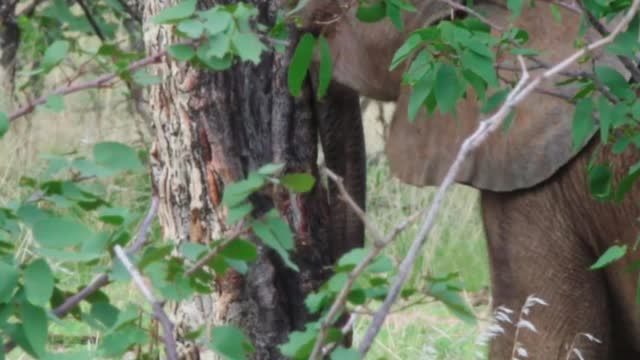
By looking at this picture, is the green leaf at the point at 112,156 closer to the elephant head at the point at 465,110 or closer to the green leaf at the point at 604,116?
the green leaf at the point at 604,116

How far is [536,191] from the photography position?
11.1 ft

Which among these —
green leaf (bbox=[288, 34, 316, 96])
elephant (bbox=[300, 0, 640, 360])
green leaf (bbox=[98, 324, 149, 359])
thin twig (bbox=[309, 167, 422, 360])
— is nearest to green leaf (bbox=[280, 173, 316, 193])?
thin twig (bbox=[309, 167, 422, 360])

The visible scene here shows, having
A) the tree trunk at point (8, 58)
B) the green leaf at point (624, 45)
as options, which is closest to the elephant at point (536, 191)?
the green leaf at point (624, 45)

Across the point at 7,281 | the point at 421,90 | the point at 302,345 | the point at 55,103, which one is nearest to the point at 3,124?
the point at 55,103

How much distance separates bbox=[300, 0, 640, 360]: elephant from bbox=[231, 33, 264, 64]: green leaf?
A: 123 cm

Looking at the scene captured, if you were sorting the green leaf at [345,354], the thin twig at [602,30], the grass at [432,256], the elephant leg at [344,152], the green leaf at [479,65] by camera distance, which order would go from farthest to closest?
the grass at [432,256], the elephant leg at [344,152], the thin twig at [602,30], the green leaf at [479,65], the green leaf at [345,354]

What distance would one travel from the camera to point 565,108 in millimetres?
3211

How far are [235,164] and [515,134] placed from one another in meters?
0.65

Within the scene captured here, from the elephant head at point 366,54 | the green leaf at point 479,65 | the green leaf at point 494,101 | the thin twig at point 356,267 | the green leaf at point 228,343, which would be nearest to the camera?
the thin twig at point 356,267

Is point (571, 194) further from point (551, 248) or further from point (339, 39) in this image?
point (339, 39)

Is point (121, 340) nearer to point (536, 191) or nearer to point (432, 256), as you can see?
point (536, 191)

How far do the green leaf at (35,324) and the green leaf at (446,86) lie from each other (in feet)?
2.37

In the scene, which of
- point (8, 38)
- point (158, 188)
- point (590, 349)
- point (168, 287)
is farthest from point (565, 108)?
point (8, 38)

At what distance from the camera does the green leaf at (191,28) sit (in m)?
1.93
